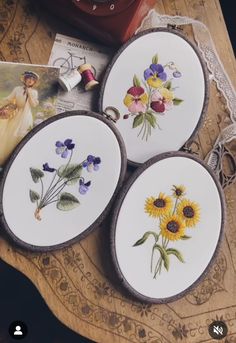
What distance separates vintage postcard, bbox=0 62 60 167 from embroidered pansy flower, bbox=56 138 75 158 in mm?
66

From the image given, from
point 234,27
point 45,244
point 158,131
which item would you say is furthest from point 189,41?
point 234,27

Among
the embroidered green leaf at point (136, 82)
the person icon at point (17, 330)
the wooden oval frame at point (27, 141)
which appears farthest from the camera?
the person icon at point (17, 330)

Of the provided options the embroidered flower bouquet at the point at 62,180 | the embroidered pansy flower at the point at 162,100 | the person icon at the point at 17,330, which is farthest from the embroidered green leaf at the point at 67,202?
the person icon at the point at 17,330

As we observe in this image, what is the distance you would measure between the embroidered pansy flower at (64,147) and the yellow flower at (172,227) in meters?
0.21

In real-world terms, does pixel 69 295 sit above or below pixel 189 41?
below

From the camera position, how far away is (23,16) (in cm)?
108

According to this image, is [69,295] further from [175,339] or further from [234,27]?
[234,27]

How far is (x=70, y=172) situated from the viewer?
997mm

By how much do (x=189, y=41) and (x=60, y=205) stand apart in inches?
16.0

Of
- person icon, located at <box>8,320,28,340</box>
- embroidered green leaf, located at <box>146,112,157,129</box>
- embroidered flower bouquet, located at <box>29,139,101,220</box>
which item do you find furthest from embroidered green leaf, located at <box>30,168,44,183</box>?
person icon, located at <box>8,320,28,340</box>

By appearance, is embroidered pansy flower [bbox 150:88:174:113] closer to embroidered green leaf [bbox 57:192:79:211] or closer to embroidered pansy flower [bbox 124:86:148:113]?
embroidered pansy flower [bbox 124:86:148:113]

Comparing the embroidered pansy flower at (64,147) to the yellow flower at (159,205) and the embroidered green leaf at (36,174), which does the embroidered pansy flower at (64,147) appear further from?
the yellow flower at (159,205)

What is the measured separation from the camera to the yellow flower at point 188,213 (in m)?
1.01

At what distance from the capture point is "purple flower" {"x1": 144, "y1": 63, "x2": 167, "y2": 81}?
3.53ft
